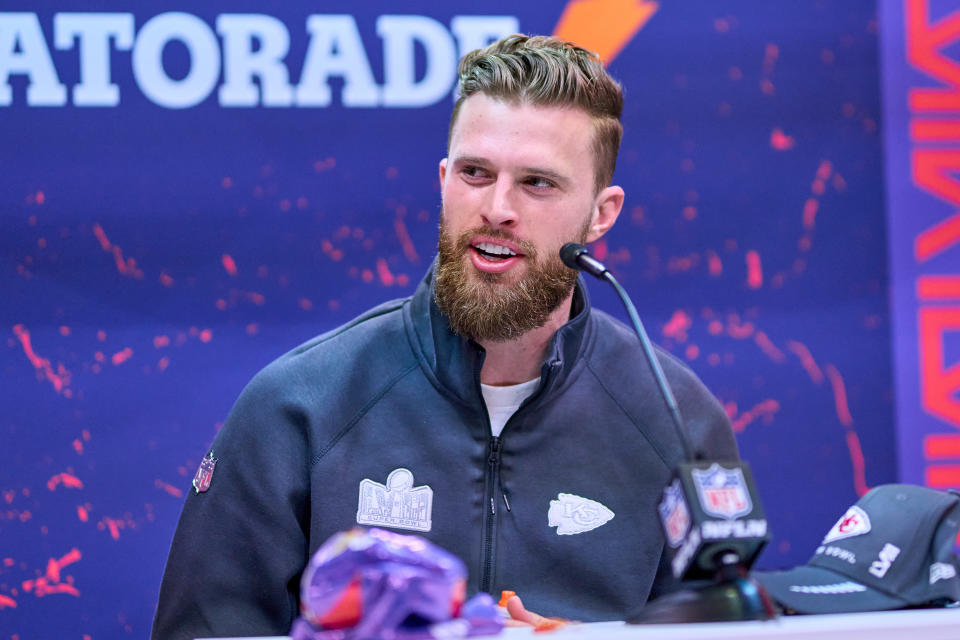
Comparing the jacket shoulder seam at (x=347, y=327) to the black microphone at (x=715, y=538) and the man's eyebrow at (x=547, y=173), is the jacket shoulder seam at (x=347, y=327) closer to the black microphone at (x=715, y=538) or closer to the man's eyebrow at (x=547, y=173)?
the man's eyebrow at (x=547, y=173)

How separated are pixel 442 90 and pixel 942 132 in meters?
1.27

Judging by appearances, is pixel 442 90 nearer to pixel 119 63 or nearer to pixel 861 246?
pixel 119 63

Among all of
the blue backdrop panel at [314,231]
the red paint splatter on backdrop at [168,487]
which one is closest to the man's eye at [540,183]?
the blue backdrop panel at [314,231]

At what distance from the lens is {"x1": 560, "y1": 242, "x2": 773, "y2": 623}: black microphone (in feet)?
3.21

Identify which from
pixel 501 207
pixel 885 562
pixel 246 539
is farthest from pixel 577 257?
pixel 246 539

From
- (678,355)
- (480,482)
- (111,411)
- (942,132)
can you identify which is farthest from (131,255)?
(942,132)

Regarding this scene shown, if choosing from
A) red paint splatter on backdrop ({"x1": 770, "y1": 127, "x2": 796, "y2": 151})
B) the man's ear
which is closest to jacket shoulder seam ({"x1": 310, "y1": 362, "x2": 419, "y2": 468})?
the man's ear

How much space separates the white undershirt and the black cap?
57cm

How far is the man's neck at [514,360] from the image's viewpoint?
1745mm

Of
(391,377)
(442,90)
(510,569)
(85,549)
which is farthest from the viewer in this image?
(442,90)

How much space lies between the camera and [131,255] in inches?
88.8

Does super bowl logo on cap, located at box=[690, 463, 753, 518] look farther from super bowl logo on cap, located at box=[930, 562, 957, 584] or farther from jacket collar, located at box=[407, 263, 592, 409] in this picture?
jacket collar, located at box=[407, 263, 592, 409]

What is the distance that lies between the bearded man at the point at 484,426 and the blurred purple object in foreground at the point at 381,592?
2.37 ft

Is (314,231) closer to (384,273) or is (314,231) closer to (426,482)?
(384,273)
